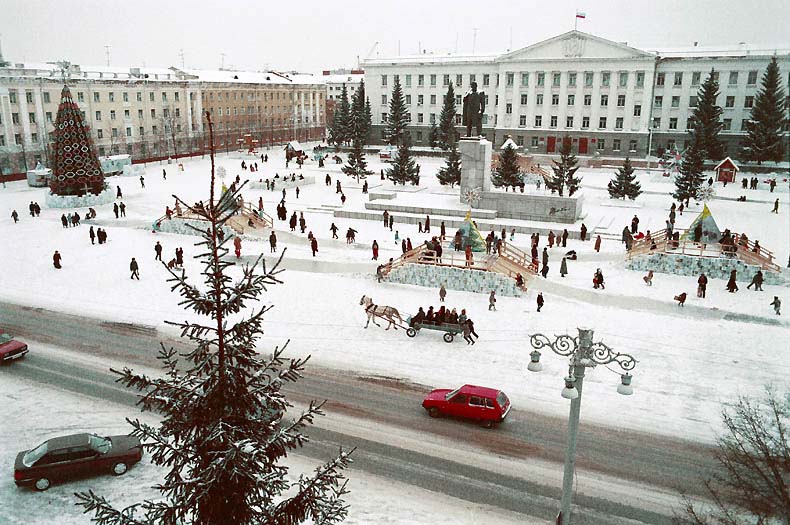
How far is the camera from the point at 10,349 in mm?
19609

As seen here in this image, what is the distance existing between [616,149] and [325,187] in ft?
126

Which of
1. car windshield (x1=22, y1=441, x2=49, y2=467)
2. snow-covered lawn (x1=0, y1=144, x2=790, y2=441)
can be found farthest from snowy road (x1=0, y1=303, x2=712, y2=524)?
car windshield (x1=22, y1=441, x2=49, y2=467)

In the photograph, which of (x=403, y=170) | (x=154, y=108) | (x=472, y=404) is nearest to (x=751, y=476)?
(x=472, y=404)

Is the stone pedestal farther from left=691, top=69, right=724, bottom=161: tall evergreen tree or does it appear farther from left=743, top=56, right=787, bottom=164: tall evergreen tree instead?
left=743, top=56, right=787, bottom=164: tall evergreen tree

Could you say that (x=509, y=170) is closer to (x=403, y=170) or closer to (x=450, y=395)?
(x=403, y=170)

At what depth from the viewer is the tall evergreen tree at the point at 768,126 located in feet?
204

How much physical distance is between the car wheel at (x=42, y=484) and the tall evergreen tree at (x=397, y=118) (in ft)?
242

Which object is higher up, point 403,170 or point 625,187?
point 403,170

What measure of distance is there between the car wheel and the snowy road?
3.92 m

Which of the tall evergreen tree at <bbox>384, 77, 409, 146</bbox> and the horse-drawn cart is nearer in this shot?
the horse-drawn cart

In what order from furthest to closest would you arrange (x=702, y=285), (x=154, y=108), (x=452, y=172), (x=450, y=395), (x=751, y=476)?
1. (x=154, y=108)
2. (x=452, y=172)
3. (x=702, y=285)
4. (x=450, y=395)
5. (x=751, y=476)

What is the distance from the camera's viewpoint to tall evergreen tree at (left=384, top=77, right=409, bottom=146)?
8475cm

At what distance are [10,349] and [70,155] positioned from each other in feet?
98.8

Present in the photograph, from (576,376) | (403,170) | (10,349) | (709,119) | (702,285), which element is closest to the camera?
(576,376)
